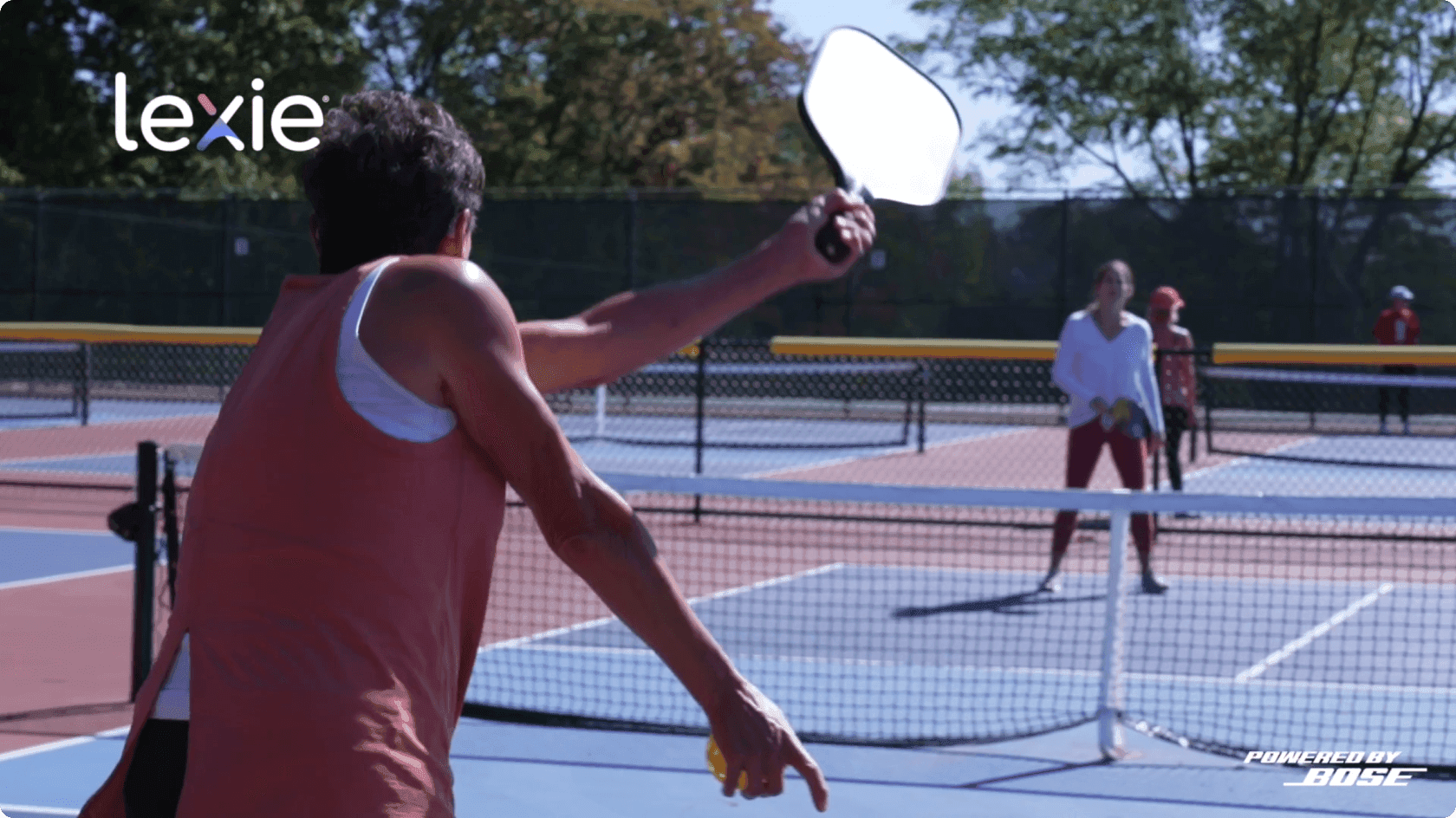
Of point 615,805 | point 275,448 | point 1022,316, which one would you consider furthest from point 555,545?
point 1022,316

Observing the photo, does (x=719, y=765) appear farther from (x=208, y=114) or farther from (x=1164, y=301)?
(x=208, y=114)

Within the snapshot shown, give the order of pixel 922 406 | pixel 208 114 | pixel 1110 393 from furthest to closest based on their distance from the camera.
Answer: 1. pixel 208 114
2. pixel 922 406
3. pixel 1110 393

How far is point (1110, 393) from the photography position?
9.30 m

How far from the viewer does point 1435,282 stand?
24.3 meters

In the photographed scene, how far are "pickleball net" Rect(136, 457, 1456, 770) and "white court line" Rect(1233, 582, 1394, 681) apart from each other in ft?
0.07

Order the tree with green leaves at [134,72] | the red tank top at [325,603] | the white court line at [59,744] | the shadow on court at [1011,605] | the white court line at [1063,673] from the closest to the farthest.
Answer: the red tank top at [325,603]
the white court line at [59,744]
the white court line at [1063,673]
the shadow on court at [1011,605]
the tree with green leaves at [134,72]

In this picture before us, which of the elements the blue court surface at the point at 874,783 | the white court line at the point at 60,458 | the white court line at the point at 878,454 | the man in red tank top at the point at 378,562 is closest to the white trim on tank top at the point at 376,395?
the man in red tank top at the point at 378,562

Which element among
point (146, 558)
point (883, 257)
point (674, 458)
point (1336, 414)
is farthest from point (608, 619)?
point (883, 257)

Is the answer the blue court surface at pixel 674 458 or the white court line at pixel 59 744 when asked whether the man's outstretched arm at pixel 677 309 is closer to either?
the white court line at pixel 59 744

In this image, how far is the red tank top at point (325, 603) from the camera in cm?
194

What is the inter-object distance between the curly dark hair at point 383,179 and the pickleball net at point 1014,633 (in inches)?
139

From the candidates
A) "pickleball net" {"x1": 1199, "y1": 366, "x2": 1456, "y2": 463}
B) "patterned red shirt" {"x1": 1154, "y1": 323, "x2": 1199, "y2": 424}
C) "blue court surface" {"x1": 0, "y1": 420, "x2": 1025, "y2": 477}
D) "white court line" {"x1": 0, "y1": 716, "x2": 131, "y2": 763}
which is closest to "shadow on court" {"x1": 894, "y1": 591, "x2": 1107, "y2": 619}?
"patterned red shirt" {"x1": 1154, "y1": 323, "x2": 1199, "y2": 424}

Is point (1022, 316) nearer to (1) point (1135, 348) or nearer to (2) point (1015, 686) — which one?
(1) point (1135, 348)

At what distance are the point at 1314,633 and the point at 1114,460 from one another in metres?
1.41
